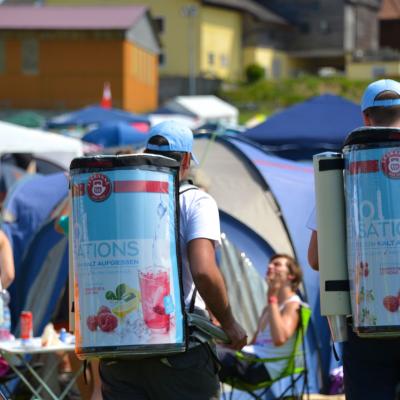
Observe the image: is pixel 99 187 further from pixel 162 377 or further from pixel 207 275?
pixel 162 377

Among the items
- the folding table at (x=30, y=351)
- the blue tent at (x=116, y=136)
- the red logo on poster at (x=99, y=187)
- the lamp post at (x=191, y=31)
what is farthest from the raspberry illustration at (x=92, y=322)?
the lamp post at (x=191, y=31)

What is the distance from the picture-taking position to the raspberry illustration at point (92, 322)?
13.3ft

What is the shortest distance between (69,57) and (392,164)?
161 feet

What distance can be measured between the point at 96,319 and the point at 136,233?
1.09 feet

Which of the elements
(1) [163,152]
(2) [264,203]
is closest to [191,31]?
(2) [264,203]

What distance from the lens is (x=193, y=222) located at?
434cm

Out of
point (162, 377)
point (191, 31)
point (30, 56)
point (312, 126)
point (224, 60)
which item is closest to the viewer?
point (162, 377)

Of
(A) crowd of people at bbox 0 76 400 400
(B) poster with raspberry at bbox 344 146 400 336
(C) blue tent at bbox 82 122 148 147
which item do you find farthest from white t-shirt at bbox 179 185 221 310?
(C) blue tent at bbox 82 122 148 147

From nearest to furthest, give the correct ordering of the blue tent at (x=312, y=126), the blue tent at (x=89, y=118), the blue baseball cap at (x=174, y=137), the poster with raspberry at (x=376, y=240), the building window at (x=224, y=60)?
the poster with raspberry at (x=376, y=240)
the blue baseball cap at (x=174, y=137)
the blue tent at (x=312, y=126)
the blue tent at (x=89, y=118)
the building window at (x=224, y=60)

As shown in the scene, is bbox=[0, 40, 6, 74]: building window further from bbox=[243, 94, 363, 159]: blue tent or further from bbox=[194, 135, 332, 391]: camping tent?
bbox=[194, 135, 332, 391]: camping tent

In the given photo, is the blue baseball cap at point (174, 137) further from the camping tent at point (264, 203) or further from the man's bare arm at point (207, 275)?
the camping tent at point (264, 203)

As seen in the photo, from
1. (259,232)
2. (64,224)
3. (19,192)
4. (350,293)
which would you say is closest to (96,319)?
(350,293)

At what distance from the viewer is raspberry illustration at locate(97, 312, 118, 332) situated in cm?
401

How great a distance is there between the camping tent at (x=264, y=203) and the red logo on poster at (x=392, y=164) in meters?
4.03
